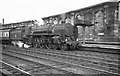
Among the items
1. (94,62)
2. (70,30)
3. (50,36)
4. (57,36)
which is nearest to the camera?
(94,62)

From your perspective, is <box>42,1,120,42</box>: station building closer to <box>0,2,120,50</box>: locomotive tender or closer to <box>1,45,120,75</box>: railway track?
<box>0,2,120,50</box>: locomotive tender

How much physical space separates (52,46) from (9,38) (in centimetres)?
1078

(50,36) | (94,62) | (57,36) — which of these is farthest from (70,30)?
(94,62)

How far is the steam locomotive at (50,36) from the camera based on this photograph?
15.9 m

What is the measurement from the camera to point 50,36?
17.3 metres

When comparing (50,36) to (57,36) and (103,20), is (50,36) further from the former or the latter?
(103,20)

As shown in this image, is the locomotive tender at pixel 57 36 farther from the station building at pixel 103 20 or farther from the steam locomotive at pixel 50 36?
the station building at pixel 103 20

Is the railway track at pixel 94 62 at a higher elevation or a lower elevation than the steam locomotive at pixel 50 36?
lower

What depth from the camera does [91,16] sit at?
28000 millimetres

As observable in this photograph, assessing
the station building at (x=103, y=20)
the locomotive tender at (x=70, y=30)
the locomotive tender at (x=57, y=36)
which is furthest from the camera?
the station building at (x=103, y=20)

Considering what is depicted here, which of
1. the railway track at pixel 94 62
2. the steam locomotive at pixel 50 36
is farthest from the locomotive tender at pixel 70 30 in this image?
the railway track at pixel 94 62

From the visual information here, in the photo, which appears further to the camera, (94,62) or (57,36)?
(57,36)

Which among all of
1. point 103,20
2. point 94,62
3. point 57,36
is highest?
point 103,20

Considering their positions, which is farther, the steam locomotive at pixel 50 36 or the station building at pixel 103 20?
the station building at pixel 103 20
